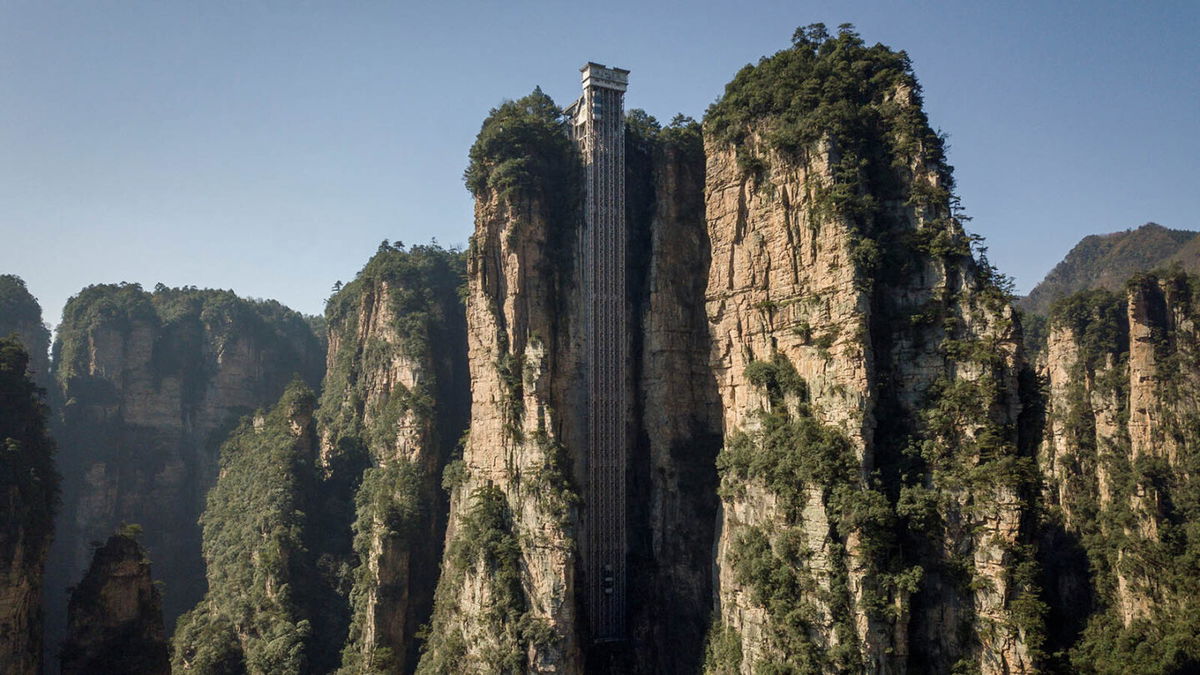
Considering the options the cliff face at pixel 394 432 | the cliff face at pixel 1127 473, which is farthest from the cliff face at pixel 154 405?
the cliff face at pixel 1127 473

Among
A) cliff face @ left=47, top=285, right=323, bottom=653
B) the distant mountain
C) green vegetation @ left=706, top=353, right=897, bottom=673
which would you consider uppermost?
the distant mountain

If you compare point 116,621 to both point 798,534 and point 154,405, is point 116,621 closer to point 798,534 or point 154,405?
point 798,534

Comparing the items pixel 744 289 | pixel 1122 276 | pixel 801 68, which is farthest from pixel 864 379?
pixel 1122 276

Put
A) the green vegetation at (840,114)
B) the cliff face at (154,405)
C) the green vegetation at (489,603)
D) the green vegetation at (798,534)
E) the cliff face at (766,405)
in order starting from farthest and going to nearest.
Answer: the cliff face at (154,405) → the green vegetation at (489,603) → the green vegetation at (840,114) → the green vegetation at (798,534) → the cliff face at (766,405)

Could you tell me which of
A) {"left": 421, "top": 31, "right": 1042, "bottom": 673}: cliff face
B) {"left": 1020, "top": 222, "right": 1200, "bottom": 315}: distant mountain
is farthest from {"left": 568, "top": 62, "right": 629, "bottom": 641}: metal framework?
{"left": 1020, "top": 222, "right": 1200, "bottom": 315}: distant mountain

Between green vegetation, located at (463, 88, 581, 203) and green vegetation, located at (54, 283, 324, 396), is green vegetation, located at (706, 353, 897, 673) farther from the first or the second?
green vegetation, located at (54, 283, 324, 396)

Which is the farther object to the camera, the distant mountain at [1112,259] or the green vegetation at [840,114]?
the distant mountain at [1112,259]

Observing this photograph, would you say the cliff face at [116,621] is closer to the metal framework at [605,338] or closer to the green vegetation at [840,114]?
the metal framework at [605,338]
